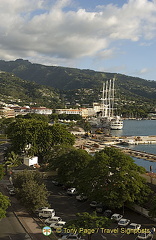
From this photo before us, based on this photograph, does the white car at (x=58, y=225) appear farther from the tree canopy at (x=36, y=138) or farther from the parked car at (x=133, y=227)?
the tree canopy at (x=36, y=138)

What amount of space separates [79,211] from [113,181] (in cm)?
346

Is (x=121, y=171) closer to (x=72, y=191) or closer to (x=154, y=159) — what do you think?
(x=72, y=191)

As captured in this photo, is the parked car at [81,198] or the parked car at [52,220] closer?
the parked car at [52,220]

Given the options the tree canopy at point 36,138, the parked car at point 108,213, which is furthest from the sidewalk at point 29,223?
the tree canopy at point 36,138

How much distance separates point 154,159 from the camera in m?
49.8

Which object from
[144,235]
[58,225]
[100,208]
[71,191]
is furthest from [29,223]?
[144,235]

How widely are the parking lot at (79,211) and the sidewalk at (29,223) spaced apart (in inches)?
83.3

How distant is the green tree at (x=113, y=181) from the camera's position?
20141 millimetres

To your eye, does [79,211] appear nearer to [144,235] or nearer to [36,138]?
[144,235]

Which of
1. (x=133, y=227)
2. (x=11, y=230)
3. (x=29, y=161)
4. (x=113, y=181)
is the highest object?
(x=113, y=181)

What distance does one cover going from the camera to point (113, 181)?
68.7ft

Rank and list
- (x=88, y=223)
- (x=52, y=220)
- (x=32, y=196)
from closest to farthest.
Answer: (x=88, y=223), (x=52, y=220), (x=32, y=196)

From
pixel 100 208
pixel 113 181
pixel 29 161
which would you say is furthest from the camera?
pixel 29 161

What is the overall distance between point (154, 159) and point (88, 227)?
124 ft
